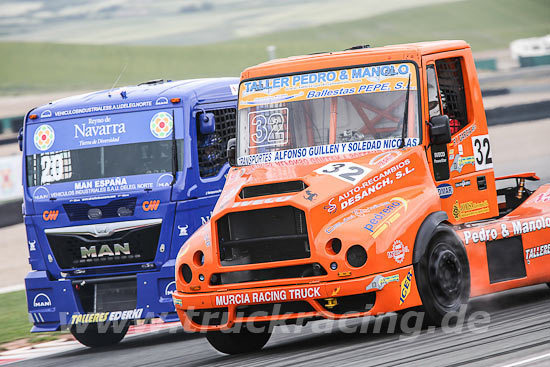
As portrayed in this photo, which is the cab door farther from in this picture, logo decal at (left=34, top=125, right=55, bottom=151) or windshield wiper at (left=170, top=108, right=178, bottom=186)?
logo decal at (left=34, top=125, right=55, bottom=151)

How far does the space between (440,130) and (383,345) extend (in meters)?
1.96

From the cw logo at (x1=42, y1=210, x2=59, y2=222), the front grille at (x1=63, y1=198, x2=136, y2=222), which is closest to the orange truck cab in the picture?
the front grille at (x1=63, y1=198, x2=136, y2=222)

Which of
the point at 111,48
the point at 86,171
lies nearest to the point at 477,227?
the point at 86,171

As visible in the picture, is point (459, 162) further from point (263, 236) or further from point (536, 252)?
point (263, 236)

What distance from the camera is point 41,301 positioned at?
11070 mm

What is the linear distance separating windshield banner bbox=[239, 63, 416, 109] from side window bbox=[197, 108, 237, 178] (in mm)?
1554

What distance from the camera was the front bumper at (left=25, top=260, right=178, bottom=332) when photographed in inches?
414

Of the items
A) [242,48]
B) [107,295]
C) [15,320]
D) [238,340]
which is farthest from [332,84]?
[242,48]

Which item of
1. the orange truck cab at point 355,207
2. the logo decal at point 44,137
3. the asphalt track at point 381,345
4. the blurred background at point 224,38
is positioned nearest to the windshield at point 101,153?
the logo decal at point 44,137

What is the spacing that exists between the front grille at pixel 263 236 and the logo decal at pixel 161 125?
263 centimetres

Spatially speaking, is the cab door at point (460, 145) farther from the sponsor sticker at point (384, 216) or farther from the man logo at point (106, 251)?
the man logo at point (106, 251)

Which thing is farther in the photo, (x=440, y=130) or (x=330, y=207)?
(x=440, y=130)

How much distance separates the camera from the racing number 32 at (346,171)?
27.6 ft

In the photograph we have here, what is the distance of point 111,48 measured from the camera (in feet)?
287
